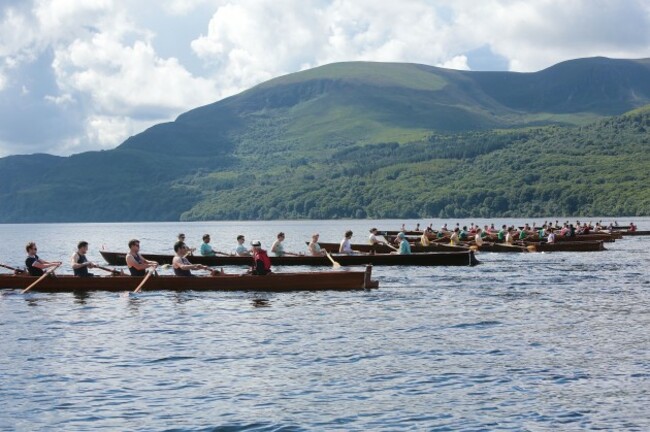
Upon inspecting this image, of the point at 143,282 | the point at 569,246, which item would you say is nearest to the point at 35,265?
the point at 143,282

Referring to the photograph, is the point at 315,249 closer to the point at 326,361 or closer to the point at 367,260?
the point at 367,260

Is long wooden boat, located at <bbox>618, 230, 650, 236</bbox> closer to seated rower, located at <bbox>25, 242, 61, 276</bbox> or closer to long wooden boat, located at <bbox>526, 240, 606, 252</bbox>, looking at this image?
long wooden boat, located at <bbox>526, 240, 606, 252</bbox>

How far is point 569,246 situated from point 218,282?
47160 mm

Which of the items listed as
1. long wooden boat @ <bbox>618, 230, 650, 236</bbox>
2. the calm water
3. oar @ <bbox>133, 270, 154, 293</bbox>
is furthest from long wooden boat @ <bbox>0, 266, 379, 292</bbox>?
long wooden boat @ <bbox>618, 230, 650, 236</bbox>

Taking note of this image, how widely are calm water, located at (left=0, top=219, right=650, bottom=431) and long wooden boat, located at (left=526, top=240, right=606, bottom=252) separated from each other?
36.3 meters

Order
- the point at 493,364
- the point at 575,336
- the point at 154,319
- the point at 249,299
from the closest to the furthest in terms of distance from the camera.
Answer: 1. the point at 493,364
2. the point at 575,336
3. the point at 154,319
4. the point at 249,299

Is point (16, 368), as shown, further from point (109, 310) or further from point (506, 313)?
point (506, 313)

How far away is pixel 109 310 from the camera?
3484 cm

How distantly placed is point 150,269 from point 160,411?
69.8ft

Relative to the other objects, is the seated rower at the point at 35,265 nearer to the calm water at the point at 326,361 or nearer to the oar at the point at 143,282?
the calm water at the point at 326,361

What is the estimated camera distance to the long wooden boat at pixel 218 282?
38.3 m

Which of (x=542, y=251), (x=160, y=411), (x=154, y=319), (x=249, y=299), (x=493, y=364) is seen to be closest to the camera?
(x=160, y=411)

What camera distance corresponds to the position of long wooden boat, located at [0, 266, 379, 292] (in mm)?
38312

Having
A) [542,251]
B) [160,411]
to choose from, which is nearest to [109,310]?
[160,411]
